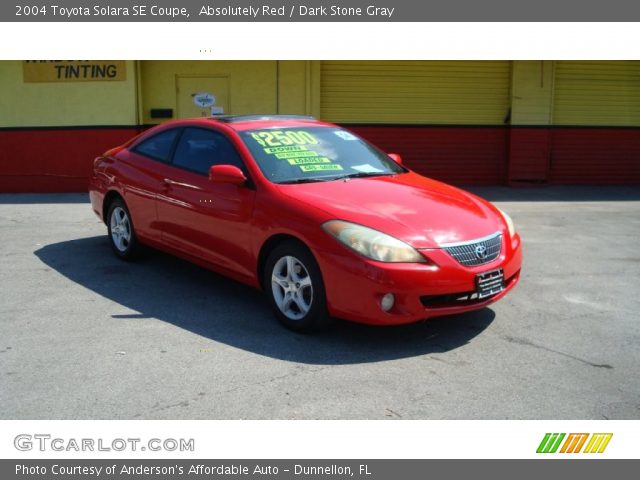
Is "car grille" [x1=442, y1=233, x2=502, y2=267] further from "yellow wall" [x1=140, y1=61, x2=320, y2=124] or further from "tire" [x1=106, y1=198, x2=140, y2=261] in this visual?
"yellow wall" [x1=140, y1=61, x2=320, y2=124]

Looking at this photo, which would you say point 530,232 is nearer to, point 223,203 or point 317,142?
point 317,142

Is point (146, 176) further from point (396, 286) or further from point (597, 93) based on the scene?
point (597, 93)

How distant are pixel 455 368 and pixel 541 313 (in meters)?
1.53

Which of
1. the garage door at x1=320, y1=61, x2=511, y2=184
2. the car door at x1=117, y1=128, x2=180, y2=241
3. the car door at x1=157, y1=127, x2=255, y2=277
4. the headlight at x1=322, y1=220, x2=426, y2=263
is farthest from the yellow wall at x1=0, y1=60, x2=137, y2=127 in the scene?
the headlight at x1=322, y1=220, x2=426, y2=263

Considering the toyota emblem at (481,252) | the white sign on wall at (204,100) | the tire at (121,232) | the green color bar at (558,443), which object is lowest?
the green color bar at (558,443)

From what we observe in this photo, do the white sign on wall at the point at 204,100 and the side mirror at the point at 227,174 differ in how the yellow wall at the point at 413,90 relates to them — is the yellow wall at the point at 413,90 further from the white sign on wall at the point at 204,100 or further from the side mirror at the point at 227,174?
the side mirror at the point at 227,174

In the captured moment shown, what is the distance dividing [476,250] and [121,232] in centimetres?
385

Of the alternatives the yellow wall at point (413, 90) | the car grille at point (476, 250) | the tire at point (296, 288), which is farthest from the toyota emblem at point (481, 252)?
the yellow wall at point (413, 90)

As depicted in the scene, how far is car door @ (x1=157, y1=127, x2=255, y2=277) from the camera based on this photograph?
230 inches

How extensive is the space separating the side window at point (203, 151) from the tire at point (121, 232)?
1.04m

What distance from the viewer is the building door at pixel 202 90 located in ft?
43.8

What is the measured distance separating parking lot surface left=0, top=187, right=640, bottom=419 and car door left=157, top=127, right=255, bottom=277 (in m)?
0.43

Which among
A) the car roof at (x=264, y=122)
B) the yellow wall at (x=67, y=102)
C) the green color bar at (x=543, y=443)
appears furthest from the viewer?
the yellow wall at (x=67, y=102)

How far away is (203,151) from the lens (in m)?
6.46
